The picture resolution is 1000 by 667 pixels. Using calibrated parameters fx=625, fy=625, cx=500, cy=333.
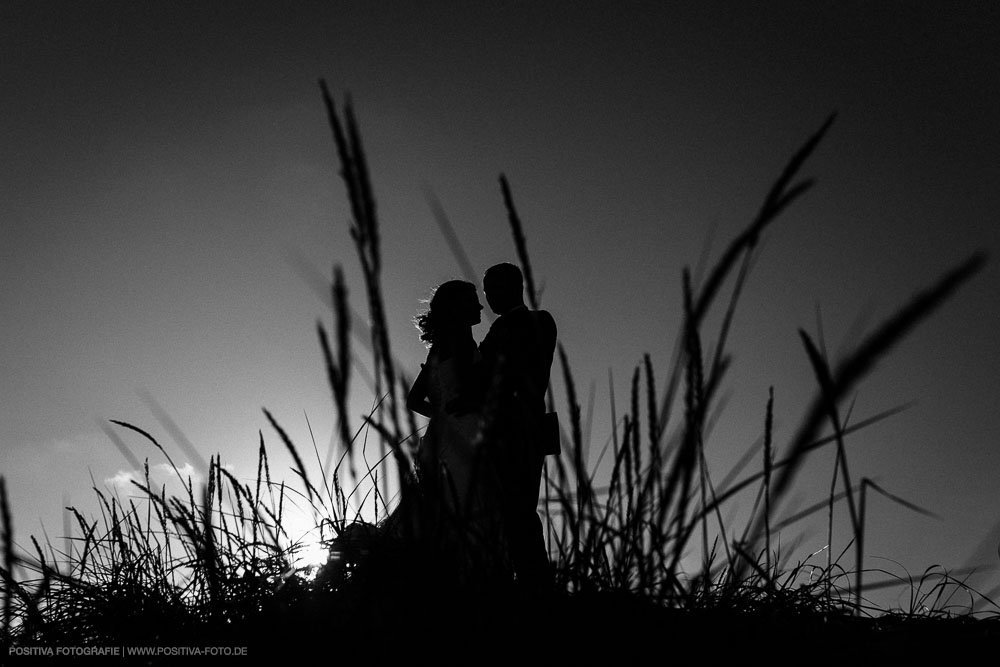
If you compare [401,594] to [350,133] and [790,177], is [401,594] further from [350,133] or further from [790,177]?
[790,177]

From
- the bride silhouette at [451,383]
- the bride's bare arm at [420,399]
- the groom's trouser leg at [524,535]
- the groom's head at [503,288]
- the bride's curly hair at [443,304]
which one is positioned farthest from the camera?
the groom's head at [503,288]

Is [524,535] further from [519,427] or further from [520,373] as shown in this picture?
[520,373]

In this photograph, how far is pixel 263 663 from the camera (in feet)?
3.36

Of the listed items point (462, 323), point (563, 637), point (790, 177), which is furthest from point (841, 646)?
point (462, 323)

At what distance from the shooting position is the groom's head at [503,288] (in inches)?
133

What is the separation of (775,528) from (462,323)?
5.34ft

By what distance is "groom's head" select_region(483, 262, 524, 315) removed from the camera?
3.39 metres

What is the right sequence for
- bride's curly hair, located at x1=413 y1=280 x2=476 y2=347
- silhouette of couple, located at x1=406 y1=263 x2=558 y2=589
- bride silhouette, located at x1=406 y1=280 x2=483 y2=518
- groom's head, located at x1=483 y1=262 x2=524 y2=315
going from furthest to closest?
1. groom's head, located at x1=483 y1=262 x2=524 y2=315
2. bride's curly hair, located at x1=413 y1=280 x2=476 y2=347
3. bride silhouette, located at x1=406 y1=280 x2=483 y2=518
4. silhouette of couple, located at x1=406 y1=263 x2=558 y2=589

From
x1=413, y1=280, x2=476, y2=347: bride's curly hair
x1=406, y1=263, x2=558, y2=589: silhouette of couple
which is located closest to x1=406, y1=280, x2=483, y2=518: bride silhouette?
x1=413, y1=280, x2=476, y2=347: bride's curly hair

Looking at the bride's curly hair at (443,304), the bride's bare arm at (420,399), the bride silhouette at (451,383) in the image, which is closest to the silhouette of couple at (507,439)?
the bride silhouette at (451,383)

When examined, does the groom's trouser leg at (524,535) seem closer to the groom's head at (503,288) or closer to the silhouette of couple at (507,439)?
the silhouette of couple at (507,439)

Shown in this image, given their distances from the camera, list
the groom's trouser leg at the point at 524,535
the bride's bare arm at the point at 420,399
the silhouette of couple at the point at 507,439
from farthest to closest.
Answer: the bride's bare arm at the point at 420,399, the groom's trouser leg at the point at 524,535, the silhouette of couple at the point at 507,439

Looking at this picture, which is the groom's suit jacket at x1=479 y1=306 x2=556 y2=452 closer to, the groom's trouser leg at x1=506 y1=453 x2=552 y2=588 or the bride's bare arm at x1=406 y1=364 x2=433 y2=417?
the groom's trouser leg at x1=506 y1=453 x2=552 y2=588

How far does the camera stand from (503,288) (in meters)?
3.41
